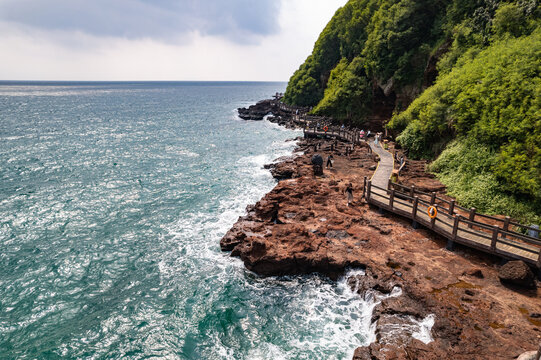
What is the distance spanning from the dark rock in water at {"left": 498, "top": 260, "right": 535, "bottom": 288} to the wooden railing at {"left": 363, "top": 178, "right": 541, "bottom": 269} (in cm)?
77

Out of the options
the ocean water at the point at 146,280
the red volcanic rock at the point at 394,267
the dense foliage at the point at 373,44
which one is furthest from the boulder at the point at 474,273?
the dense foliage at the point at 373,44

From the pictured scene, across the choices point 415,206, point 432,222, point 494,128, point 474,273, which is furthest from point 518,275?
point 494,128

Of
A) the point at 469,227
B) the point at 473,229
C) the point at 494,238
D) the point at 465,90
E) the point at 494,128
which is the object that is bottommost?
the point at 473,229

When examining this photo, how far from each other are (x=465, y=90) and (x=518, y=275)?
17.4m

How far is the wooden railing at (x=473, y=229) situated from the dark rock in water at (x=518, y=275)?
77 centimetres

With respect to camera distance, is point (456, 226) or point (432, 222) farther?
point (432, 222)

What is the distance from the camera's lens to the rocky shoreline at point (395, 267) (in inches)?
440

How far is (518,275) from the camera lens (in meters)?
13.0

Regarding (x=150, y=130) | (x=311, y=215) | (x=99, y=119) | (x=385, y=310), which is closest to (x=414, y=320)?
(x=385, y=310)

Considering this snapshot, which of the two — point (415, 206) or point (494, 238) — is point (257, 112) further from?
point (494, 238)

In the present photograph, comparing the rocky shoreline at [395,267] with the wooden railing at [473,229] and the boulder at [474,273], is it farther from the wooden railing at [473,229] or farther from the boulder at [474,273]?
the wooden railing at [473,229]

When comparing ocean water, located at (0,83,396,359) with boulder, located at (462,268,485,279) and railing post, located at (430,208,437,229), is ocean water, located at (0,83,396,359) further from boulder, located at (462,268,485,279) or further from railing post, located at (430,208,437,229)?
railing post, located at (430,208,437,229)

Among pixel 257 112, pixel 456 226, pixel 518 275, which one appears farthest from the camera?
pixel 257 112

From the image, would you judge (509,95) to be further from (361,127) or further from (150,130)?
(150,130)
